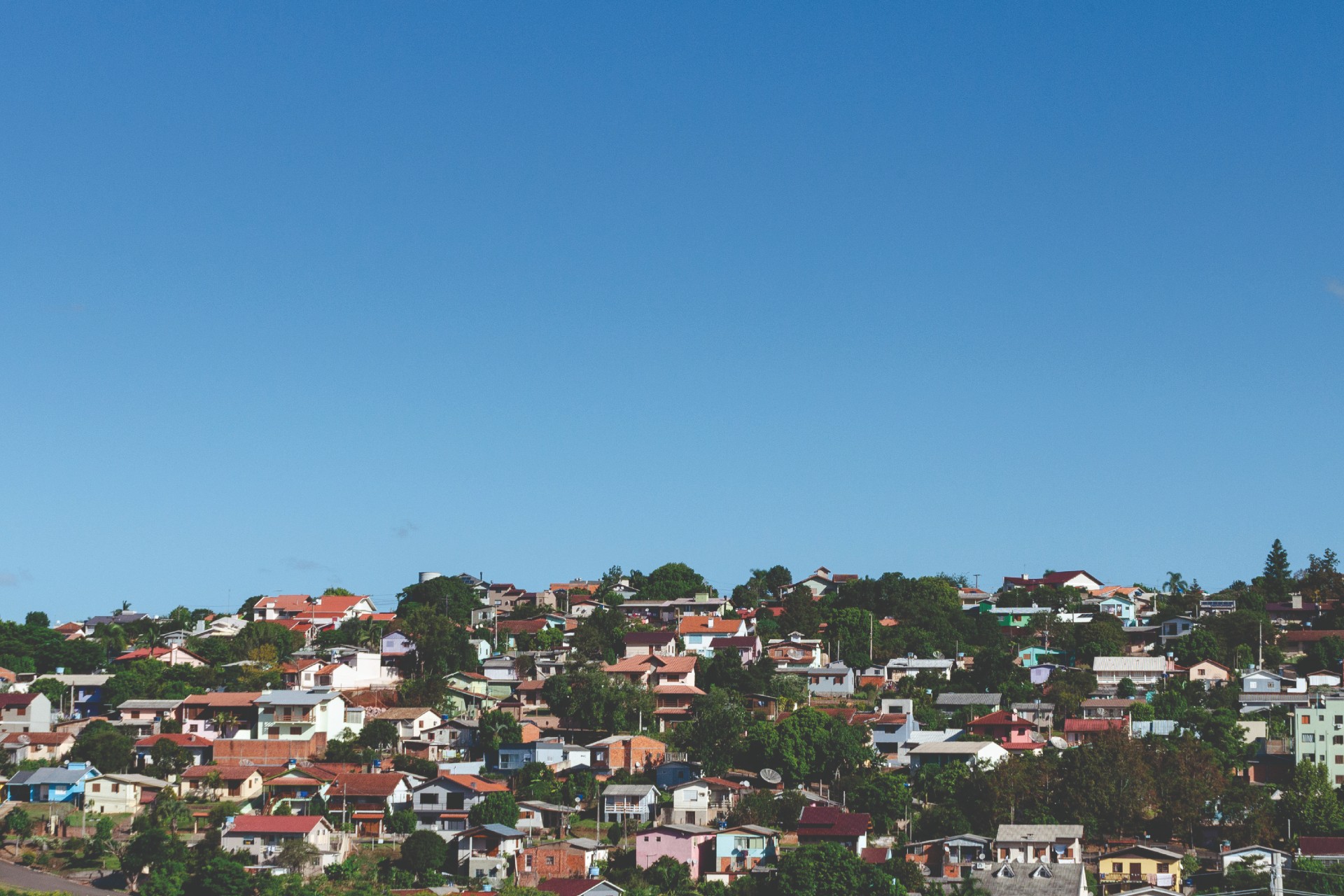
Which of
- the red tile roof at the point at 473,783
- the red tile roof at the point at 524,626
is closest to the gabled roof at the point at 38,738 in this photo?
the red tile roof at the point at 473,783

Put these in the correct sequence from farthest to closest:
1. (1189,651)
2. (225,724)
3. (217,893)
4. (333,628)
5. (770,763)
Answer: (333,628) → (1189,651) → (225,724) → (770,763) → (217,893)

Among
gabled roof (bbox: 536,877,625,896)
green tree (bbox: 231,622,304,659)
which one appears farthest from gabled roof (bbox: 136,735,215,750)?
gabled roof (bbox: 536,877,625,896)

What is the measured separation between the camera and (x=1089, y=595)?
85.8 m

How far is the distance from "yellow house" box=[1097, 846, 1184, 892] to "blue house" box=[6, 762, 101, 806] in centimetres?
3017

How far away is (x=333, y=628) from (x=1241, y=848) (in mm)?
46553

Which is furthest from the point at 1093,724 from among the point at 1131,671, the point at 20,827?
the point at 20,827

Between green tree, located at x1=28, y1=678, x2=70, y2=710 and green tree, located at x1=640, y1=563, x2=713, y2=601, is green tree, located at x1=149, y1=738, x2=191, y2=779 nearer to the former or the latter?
green tree, located at x1=28, y1=678, x2=70, y2=710

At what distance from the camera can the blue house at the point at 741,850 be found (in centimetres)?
4519

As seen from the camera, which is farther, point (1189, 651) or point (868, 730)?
point (1189, 651)

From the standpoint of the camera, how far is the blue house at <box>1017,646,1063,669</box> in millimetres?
66312

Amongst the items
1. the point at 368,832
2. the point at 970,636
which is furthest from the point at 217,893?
the point at 970,636

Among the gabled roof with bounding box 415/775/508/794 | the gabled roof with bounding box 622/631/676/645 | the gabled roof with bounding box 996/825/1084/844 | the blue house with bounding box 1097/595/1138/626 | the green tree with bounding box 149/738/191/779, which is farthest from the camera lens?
the blue house with bounding box 1097/595/1138/626

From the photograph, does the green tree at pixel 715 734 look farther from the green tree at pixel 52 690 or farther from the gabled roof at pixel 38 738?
the green tree at pixel 52 690

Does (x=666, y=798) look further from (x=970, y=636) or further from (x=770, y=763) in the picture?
(x=970, y=636)
